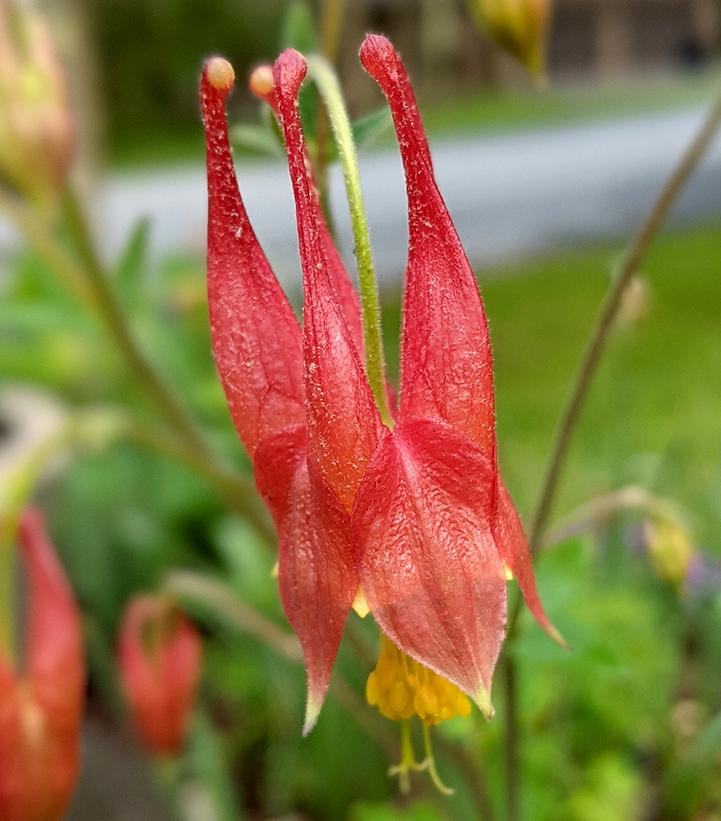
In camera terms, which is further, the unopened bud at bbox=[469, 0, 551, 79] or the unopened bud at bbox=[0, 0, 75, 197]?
the unopened bud at bbox=[0, 0, 75, 197]

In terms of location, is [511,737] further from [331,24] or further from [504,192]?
[504,192]

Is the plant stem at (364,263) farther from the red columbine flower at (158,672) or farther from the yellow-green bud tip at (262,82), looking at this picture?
the red columbine flower at (158,672)

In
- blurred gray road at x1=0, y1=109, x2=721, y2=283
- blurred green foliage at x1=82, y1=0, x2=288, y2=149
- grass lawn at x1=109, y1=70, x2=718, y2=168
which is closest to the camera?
blurred gray road at x1=0, y1=109, x2=721, y2=283

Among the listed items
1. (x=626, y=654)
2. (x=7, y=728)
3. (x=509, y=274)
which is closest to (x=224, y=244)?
(x=7, y=728)

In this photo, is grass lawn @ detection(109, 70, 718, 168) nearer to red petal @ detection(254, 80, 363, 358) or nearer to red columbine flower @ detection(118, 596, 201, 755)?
red columbine flower @ detection(118, 596, 201, 755)

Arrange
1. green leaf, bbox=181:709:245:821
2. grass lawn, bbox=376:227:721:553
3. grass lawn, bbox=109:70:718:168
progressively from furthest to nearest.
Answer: grass lawn, bbox=109:70:718:168
grass lawn, bbox=376:227:721:553
green leaf, bbox=181:709:245:821

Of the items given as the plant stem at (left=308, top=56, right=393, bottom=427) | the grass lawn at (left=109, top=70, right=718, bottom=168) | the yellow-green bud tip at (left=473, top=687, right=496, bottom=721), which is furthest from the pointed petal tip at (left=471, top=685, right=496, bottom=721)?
the grass lawn at (left=109, top=70, right=718, bottom=168)

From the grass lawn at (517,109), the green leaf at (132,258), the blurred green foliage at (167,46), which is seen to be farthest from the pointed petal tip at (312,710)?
the blurred green foliage at (167,46)
